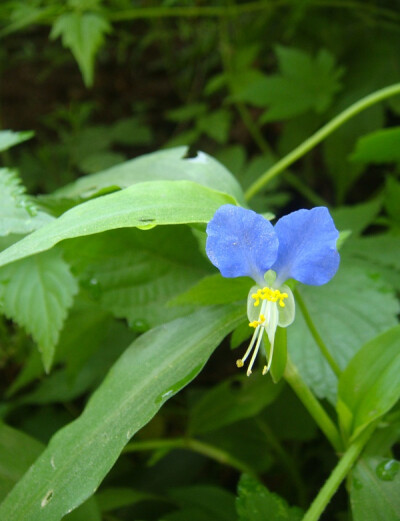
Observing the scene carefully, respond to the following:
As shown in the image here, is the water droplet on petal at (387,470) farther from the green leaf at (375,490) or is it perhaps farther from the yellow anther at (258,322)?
the yellow anther at (258,322)

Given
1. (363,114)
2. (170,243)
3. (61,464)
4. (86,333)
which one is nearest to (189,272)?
(170,243)

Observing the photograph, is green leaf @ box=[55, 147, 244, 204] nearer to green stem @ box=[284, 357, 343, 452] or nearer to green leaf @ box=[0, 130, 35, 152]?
green leaf @ box=[0, 130, 35, 152]

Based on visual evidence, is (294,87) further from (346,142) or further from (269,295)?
(269,295)

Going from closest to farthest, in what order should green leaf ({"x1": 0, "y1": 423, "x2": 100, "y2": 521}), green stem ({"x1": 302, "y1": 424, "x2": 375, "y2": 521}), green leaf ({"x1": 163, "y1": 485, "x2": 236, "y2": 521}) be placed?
green stem ({"x1": 302, "y1": 424, "x2": 375, "y2": 521}), green leaf ({"x1": 0, "y1": 423, "x2": 100, "y2": 521}), green leaf ({"x1": 163, "y1": 485, "x2": 236, "y2": 521})

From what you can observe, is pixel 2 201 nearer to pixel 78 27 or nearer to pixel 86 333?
pixel 86 333

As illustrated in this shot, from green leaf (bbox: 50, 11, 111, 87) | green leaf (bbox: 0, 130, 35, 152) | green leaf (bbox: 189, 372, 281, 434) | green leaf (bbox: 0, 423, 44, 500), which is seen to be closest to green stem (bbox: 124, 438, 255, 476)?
green leaf (bbox: 189, 372, 281, 434)

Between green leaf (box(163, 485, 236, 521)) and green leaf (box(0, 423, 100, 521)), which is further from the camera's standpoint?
green leaf (box(163, 485, 236, 521))
